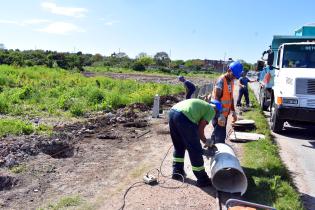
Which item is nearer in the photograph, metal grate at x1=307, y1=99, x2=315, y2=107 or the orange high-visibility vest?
the orange high-visibility vest

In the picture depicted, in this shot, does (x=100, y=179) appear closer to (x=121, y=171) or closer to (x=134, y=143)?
(x=121, y=171)

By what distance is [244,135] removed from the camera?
10.1 meters

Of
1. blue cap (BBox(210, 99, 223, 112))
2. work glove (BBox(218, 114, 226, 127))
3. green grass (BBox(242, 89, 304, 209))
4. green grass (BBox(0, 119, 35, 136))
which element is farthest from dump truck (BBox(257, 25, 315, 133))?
green grass (BBox(0, 119, 35, 136))

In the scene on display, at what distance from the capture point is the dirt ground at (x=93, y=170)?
568 centimetres

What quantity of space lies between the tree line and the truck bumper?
129 feet

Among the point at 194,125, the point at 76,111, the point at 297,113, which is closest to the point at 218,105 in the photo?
the point at 194,125

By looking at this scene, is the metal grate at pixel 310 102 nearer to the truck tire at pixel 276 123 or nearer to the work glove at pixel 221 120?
the truck tire at pixel 276 123

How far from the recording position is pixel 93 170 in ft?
23.5

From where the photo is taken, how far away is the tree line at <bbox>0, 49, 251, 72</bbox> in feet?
176

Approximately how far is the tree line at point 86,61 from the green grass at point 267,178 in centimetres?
4072

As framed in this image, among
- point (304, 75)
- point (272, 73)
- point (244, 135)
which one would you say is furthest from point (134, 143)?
point (272, 73)

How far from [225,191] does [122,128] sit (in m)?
5.73

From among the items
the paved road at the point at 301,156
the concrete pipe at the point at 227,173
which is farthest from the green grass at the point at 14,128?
the paved road at the point at 301,156

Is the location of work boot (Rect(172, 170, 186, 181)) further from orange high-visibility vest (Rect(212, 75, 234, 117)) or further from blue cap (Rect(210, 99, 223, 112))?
orange high-visibility vest (Rect(212, 75, 234, 117))
